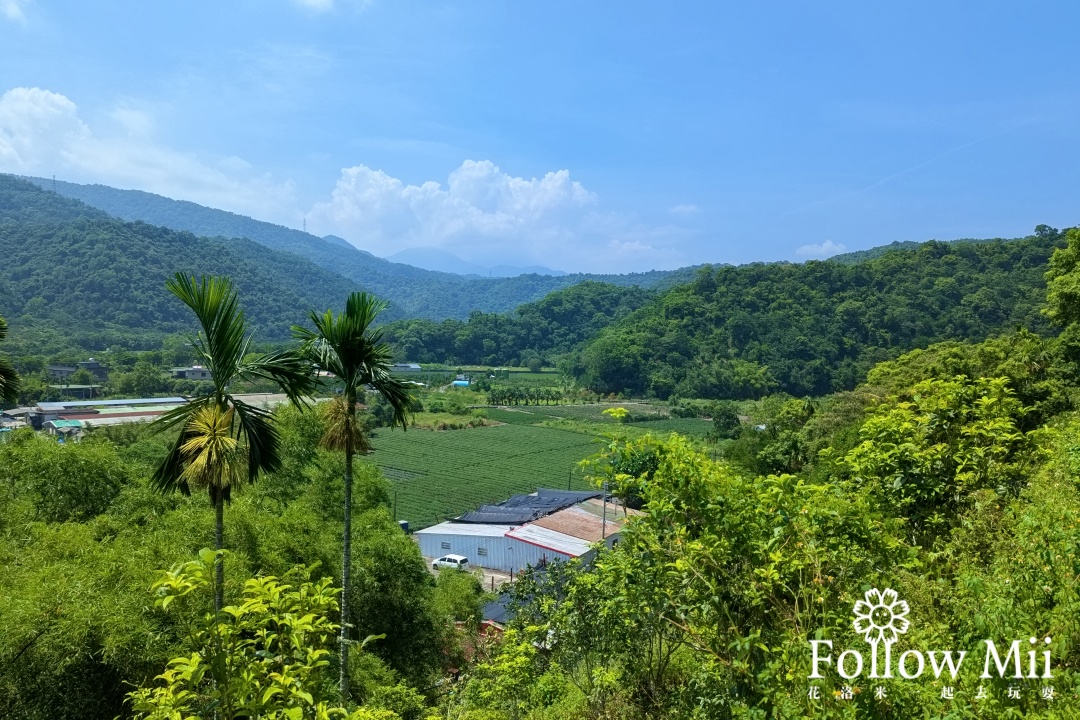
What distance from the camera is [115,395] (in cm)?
6569

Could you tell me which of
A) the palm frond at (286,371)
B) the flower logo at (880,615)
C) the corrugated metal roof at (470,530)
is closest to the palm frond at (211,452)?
the palm frond at (286,371)

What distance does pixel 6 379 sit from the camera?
648 cm

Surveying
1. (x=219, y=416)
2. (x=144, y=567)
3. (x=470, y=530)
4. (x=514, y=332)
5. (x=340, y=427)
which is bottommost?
(x=470, y=530)

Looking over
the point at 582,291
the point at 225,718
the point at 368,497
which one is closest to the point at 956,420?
the point at 225,718

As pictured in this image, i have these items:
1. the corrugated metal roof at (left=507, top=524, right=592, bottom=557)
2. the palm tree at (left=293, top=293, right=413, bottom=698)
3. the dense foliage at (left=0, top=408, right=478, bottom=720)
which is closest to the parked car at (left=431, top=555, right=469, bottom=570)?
the corrugated metal roof at (left=507, top=524, right=592, bottom=557)

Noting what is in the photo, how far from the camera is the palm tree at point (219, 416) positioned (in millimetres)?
5406

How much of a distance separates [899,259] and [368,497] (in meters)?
94.7

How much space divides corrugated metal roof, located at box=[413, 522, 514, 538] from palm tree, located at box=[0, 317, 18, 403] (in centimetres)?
2096

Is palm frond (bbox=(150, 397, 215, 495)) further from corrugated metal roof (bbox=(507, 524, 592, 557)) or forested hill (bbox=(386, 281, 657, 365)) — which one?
forested hill (bbox=(386, 281, 657, 365))

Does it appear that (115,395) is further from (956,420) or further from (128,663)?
(956,420)

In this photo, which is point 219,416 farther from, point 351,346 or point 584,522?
point 584,522

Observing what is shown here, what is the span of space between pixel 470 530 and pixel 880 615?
26.0 m

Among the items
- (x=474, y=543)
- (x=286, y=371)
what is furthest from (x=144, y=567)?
(x=474, y=543)

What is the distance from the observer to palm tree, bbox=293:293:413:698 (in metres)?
6.23
